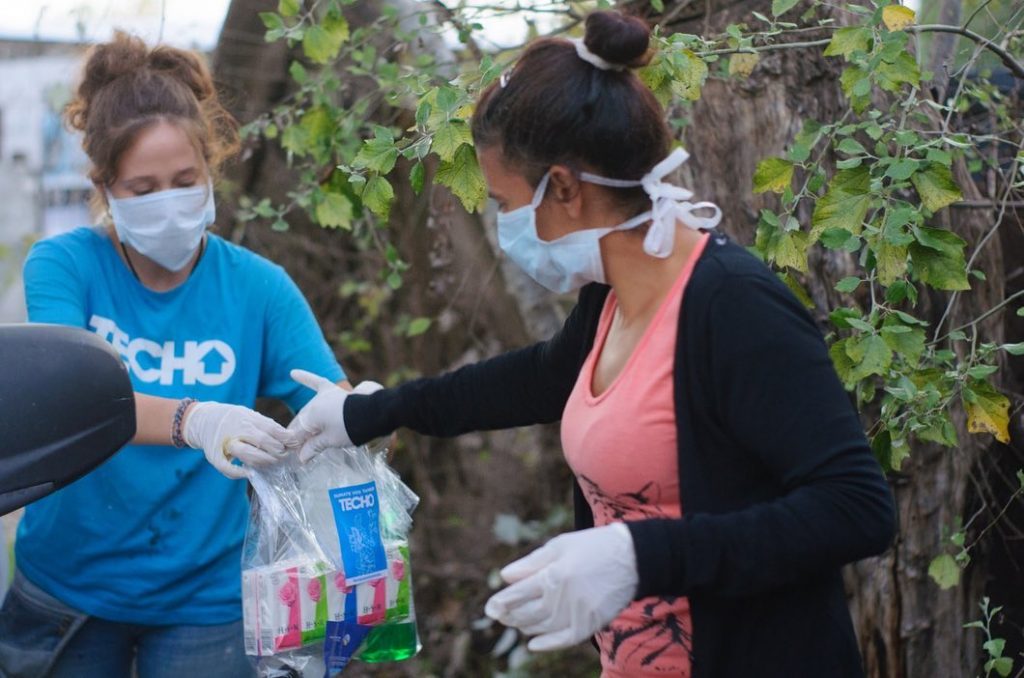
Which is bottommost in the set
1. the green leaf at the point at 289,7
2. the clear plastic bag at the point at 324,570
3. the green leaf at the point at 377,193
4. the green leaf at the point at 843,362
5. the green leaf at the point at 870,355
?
the clear plastic bag at the point at 324,570

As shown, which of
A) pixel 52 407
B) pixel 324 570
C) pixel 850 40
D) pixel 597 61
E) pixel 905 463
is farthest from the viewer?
pixel 905 463

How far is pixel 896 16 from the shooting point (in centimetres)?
213

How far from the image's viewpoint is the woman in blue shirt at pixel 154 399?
2297 millimetres

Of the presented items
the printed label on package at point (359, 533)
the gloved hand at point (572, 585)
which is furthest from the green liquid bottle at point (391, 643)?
the gloved hand at point (572, 585)

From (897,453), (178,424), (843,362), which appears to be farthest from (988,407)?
(178,424)

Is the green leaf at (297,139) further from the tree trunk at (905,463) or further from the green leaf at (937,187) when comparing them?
the green leaf at (937,187)

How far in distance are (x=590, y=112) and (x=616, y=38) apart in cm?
11

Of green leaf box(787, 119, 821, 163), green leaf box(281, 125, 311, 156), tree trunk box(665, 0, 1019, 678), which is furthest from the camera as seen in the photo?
green leaf box(281, 125, 311, 156)

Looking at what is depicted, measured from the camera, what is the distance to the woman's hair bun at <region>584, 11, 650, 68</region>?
1.63 meters

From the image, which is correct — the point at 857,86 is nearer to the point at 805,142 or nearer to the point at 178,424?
the point at 805,142

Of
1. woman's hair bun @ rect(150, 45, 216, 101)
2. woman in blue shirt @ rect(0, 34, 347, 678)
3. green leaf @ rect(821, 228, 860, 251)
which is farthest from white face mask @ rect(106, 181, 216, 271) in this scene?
green leaf @ rect(821, 228, 860, 251)

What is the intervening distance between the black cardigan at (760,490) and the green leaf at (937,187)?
68 centimetres

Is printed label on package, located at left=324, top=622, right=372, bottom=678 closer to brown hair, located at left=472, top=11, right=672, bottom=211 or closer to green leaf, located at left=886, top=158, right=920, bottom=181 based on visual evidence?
brown hair, located at left=472, top=11, right=672, bottom=211

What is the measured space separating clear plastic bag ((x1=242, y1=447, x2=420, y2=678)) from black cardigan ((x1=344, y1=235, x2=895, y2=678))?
73 cm
